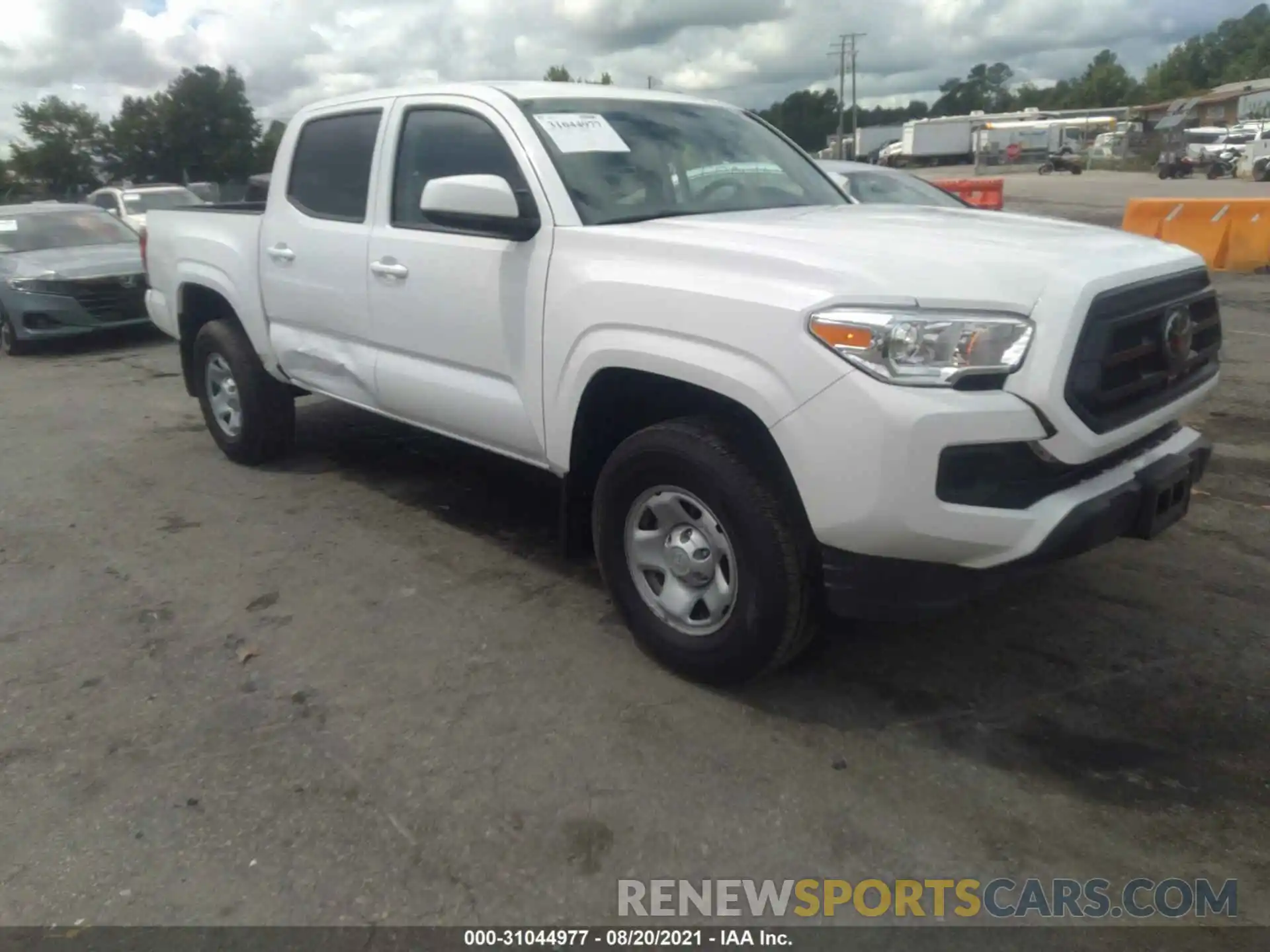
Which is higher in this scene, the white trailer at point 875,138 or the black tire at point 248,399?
the white trailer at point 875,138

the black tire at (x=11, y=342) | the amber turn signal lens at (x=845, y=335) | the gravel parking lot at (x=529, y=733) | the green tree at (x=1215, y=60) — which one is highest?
the green tree at (x=1215, y=60)

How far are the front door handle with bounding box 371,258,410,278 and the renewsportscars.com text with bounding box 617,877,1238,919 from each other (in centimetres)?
272

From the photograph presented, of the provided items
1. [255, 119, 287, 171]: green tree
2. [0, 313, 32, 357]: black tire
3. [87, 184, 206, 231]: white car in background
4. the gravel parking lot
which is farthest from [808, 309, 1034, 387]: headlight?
[255, 119, 287, 171]: green tree

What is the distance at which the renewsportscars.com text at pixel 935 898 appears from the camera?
2.54 metres

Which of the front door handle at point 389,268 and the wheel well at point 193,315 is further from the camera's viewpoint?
the wheel well at point 193,315

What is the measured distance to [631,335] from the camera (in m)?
3.43

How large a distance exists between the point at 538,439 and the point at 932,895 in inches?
82.0

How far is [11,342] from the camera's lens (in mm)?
11078

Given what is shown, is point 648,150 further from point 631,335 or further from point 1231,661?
point 1231,661

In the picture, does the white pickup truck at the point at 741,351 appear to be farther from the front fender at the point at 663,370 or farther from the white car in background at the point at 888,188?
the white car in background at the point at 888,188

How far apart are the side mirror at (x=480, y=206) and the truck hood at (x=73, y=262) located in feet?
28.3

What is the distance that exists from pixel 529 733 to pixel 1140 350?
7.02ft

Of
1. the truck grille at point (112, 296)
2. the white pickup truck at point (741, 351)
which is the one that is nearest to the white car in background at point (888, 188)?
the white pickup truck at point (741, 351)

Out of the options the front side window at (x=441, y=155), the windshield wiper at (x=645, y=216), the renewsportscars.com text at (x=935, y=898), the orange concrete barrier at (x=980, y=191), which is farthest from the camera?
the orange concrete barrier at (x=980, y=191)
